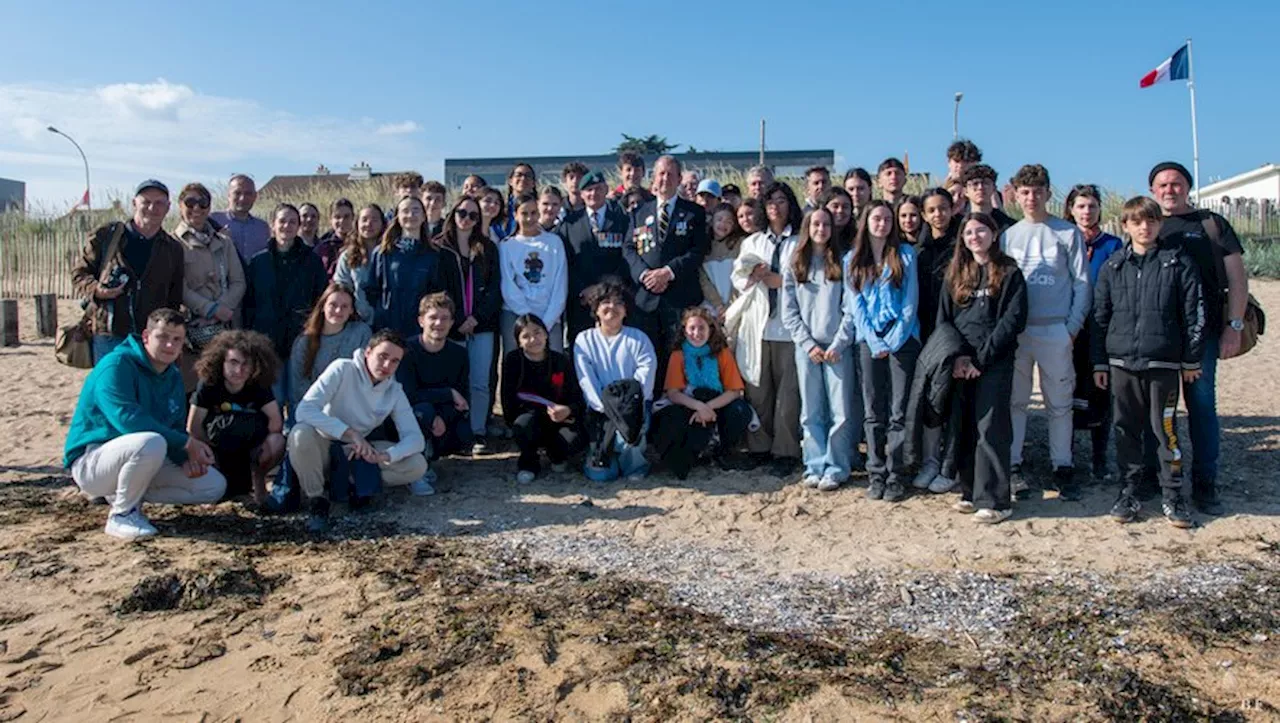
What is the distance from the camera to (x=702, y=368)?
6.23 meters

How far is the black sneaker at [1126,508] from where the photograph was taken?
4.97 meters

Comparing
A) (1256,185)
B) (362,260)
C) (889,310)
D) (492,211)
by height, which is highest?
(1256,185)

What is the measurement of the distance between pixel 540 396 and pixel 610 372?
50cm

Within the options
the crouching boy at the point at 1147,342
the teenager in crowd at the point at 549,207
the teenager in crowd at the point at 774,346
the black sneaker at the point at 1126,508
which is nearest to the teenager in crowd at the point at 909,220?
the teenager in crowd at the point at 774,346

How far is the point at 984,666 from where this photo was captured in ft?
10.8

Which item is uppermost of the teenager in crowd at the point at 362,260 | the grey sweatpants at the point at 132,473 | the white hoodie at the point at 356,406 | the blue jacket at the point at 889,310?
the teenager in crowd at the point at 362,260

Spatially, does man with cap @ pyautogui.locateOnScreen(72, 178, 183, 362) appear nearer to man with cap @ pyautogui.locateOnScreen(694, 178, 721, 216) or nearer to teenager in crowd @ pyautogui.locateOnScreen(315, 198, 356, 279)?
teenager in crowd @ pyautogui.locateOnScreen(315, 198, 356, 279)

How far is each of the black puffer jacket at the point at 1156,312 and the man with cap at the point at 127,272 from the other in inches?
228

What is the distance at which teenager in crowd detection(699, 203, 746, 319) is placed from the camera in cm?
649

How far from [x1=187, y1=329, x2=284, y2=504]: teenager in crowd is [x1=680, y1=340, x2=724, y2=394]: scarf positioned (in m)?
2.65

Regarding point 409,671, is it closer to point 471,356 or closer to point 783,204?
point 471,356

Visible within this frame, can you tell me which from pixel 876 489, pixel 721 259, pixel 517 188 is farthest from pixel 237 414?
pixel 876 489

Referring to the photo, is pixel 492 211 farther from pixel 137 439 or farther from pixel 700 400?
pixel 137 439

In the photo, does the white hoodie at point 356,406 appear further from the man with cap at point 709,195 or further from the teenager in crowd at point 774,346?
the man with cap at point 709,195
